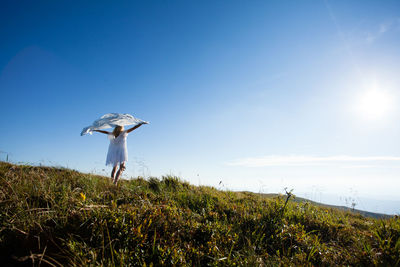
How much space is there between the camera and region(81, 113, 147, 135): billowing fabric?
8162 mm

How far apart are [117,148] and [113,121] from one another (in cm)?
125

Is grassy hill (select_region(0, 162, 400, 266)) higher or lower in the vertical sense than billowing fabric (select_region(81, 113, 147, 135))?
lower

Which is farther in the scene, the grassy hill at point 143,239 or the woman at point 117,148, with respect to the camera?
the woman at point 117,148

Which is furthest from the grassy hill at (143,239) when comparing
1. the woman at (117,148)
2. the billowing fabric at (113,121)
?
the billowing fabric at (113,121)

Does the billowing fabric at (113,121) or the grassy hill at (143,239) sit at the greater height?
the billowing fabric at (113,121)

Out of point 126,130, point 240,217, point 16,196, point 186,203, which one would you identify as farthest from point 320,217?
point 126,130

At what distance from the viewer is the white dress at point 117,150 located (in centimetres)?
806

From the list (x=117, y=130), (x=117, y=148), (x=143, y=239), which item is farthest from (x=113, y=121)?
(x=143, y=239)

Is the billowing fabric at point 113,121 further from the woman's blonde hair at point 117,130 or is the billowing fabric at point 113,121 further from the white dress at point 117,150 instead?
the white dress at point 117,150

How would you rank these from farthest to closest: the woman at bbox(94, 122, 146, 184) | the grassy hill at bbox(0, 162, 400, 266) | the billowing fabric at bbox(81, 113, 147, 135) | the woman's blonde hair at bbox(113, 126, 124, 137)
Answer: the woman's blonde hair at bbox(113, 126, 124, 137)
the billowing fabric at bbox(81, 113, 147, 135)
the woman at bbox(94, 122, 146, 184)
the grassy hill at bbox(0, 162, 400, 266)

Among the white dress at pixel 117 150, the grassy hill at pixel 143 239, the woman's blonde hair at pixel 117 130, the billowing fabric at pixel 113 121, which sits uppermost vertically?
the billowing fabric at pixel 113 121

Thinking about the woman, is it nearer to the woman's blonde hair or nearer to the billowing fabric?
the woman's blonde hair

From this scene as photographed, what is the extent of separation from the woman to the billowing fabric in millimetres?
254

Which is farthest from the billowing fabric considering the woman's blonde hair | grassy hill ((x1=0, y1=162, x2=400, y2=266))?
grassy hill ((x1=0, y1=162, x2=400, y2=266))
